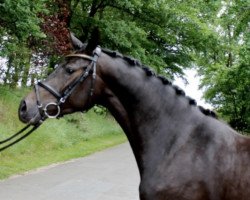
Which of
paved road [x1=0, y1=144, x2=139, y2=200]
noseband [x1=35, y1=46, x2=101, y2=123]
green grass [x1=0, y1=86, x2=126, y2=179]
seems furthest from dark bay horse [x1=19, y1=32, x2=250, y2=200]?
green grass [x1=0, y1=86, x2=126, y2=179]

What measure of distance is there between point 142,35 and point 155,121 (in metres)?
17.1

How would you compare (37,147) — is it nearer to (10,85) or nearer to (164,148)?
(10,85)

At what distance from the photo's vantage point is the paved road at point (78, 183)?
27.8ft

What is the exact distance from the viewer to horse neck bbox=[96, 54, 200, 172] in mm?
3922

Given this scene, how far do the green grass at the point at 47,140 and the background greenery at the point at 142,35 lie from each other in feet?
6.34

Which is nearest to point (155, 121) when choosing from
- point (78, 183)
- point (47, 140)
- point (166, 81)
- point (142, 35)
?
point (166, 81)

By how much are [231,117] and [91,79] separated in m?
23.0

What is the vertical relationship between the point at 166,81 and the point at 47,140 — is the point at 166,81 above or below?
above

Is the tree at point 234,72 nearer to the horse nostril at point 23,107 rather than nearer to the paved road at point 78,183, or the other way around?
the paved road at point 78,183

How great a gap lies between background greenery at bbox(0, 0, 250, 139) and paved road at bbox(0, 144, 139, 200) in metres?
4.02

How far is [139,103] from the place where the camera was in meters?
3.96

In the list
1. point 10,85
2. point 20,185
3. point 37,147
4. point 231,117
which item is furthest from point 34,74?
point 231,117

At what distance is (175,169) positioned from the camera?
12.2 feet

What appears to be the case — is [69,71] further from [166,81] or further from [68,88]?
[166,81]
